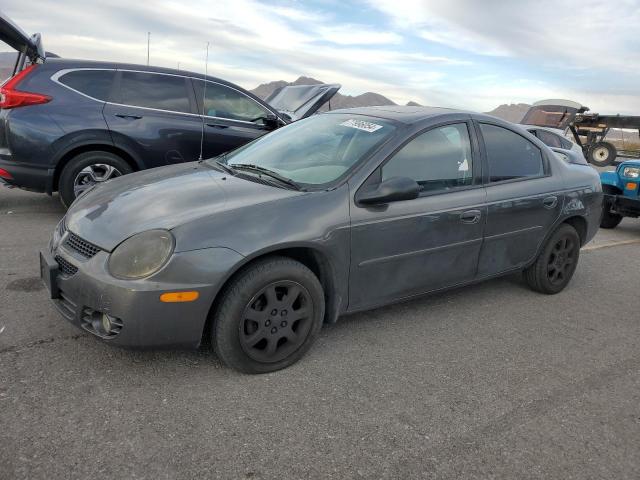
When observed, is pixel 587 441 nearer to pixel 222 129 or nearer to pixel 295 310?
pixel 295 310

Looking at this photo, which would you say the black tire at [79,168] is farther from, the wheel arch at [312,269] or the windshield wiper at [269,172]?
the wheel arch at [312,269]

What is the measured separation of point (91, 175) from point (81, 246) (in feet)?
10.9

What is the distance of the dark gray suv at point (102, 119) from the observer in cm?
549

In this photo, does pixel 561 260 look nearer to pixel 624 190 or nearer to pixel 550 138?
pixel 624 190

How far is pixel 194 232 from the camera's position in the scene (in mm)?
2662

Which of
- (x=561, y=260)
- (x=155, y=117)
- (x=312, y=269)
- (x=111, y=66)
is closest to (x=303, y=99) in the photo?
(x=155, y=117)

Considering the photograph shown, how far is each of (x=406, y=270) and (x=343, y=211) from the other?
25.3 inches

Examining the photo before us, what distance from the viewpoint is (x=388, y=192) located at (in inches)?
123

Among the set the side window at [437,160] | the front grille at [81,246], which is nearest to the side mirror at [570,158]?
the side window at [437,160]

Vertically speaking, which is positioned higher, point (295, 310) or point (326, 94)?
point (326, 94)

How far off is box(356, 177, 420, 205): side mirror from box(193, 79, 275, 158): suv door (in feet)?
12.0

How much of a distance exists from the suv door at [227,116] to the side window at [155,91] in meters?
0.19

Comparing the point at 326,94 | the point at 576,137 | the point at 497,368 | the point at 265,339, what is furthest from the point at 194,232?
the point at 576,137

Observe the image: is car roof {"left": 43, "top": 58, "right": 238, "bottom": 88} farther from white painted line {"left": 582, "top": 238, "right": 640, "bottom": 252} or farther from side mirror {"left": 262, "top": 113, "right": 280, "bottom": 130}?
white painted line {"left": 582, "top": 238, "right": 640, "bottom": 252}
